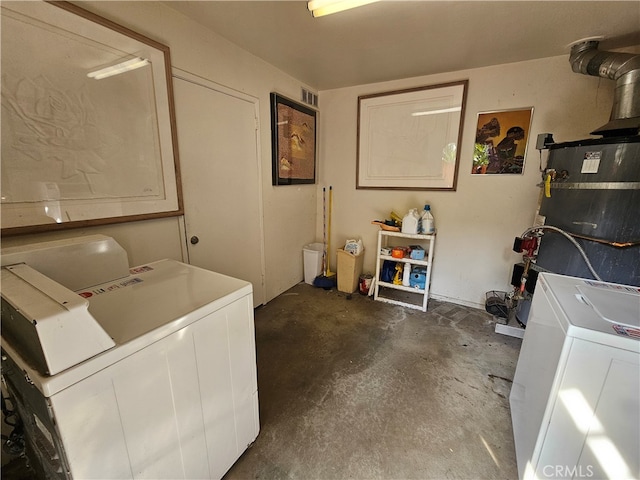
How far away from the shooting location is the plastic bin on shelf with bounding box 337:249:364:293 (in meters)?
3.12

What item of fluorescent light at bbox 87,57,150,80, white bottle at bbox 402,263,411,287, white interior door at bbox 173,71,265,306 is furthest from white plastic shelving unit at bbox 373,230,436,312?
fluorescent light at bbox 87,57,150,80

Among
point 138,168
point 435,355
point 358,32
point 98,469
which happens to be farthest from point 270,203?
point 98,469

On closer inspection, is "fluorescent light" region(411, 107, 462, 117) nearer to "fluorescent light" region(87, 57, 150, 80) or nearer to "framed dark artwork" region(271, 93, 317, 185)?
"framed dark artwork" region(271, 93, 317, 185)

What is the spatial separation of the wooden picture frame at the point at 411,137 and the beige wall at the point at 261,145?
87cm

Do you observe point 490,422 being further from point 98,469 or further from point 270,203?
point 270,203

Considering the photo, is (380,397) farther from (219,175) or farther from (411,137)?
(411,137)

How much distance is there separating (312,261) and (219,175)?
64.5 inches

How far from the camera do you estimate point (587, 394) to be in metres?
0.90

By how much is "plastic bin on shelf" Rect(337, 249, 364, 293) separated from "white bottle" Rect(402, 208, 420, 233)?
675 mm

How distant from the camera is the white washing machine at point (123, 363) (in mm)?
688

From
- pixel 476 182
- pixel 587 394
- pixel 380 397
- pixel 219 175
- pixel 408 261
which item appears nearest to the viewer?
pixel 587 394

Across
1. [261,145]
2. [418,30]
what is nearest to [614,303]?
[418,30]

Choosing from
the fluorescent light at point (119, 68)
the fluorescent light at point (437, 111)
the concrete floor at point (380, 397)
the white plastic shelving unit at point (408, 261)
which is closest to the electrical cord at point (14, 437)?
the concrete floor at point (380, 397)

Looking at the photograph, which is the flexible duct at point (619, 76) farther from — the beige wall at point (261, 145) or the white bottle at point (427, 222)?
the beige wall at point (261, 145)
